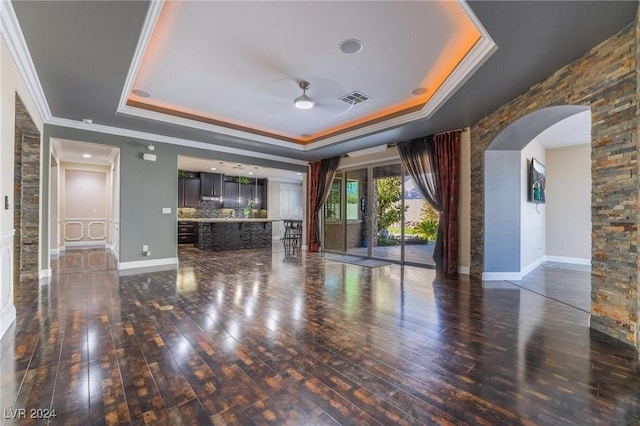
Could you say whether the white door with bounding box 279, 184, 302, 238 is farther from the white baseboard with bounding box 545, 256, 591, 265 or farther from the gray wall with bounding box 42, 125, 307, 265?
the white baseboard with bounding box 545, 256, 591, 265

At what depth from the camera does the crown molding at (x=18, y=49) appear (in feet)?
7.48

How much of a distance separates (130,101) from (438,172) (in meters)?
5.47

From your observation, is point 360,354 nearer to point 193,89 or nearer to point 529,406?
point 529,406

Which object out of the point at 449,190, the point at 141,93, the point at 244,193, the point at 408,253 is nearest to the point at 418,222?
the point at 408,253

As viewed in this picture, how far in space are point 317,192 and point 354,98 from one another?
13.3ft

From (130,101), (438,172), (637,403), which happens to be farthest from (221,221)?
(637,403)

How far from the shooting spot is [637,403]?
5.50 feet

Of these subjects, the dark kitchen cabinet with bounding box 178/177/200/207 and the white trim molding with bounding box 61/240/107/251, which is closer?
the white trim molding with bounding box 61/240/107/251

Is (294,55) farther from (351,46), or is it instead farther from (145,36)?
(145,36)

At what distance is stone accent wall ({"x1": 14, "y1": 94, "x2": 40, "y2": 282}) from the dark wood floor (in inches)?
33.5

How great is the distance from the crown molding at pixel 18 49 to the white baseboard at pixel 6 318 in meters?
2.38

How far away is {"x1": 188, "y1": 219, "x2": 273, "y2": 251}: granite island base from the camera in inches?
337

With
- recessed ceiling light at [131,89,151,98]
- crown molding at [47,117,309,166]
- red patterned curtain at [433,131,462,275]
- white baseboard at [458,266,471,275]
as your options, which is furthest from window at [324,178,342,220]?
recessed ceiling light at [131,89,151,98]

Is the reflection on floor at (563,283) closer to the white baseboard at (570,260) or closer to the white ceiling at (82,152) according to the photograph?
the white baseboard at (570,260)
